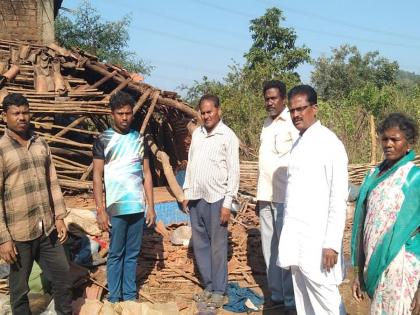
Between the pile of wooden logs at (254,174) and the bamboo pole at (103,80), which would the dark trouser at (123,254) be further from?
the bamboo pole at (103,80)

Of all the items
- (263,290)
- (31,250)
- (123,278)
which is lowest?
(263,290)

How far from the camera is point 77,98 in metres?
8.20

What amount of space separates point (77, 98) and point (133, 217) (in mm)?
4468

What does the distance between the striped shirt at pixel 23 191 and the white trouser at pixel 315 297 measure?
199cm

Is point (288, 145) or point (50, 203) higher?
point (288, 145)

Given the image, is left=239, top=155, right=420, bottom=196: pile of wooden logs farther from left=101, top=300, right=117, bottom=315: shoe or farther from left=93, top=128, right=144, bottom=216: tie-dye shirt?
left=101, top=300, right=117, bottom=315: shoe

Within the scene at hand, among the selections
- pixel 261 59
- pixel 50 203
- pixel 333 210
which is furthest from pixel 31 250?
pixel 261 59

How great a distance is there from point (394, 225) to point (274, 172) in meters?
1.76

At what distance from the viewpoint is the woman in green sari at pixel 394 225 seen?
Result: 8.53ft

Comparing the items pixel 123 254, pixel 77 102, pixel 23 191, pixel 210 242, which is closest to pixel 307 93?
pixel 210 242

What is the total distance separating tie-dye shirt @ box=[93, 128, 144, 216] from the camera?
4197mm

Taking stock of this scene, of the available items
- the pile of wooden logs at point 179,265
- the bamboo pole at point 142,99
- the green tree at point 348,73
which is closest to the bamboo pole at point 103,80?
the bamboo pole at point 142,99

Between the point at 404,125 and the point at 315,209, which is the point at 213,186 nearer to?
the point at 315,209

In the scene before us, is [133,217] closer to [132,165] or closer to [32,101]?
[132,165]
